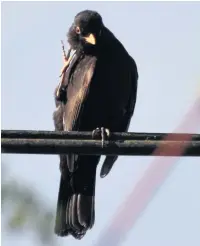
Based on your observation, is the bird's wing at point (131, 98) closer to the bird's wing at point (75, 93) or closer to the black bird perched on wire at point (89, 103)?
the black bird perched on wire at point (89, 103)

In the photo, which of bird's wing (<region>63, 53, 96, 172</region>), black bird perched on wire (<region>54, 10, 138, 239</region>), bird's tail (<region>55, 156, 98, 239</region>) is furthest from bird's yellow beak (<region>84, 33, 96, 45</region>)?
bird's tail (<region>55, 156, 98, 239</region>)

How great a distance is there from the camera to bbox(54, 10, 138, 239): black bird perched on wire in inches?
209

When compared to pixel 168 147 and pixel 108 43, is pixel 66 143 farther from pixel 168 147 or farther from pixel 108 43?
pixel 108 43

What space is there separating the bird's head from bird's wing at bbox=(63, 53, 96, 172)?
32 centimetres

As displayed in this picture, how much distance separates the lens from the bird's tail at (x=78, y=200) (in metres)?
5.04

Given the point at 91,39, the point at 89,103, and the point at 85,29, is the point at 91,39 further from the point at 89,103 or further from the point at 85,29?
the point at 89,103

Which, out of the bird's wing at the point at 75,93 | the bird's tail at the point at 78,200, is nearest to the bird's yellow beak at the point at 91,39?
the bird's wing at the point at 75,93

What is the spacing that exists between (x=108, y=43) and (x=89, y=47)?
5.7 inches

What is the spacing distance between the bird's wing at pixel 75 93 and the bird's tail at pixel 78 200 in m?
0.16

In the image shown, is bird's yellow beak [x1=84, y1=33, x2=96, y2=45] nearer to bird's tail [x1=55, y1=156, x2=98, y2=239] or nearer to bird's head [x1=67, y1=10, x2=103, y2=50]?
bird's head [x1=67, y1=10, x2=103, y2=50]

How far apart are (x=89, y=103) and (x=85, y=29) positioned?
0.76 meters

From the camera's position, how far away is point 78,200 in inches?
211

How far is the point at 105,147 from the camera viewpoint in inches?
134

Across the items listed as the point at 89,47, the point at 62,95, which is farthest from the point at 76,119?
the point at 89,47
